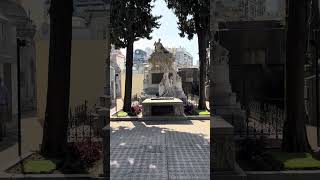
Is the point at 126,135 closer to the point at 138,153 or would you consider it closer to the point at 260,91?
the point at 138,153

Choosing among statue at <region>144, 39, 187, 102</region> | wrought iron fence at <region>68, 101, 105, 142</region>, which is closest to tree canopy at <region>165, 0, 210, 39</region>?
Answer: wrought iron fence at <region>68, 101, 105, 142</region>

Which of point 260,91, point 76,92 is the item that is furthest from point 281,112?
point 76,92

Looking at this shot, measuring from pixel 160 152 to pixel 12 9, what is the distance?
4835 millimetres

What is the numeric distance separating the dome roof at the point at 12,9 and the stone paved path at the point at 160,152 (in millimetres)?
2674

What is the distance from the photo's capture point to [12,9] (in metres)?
6.09

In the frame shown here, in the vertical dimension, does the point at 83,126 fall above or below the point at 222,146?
above

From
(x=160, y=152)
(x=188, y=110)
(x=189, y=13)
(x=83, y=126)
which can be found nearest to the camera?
(x=83, y=126)

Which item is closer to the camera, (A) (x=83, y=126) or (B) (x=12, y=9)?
(B) (x=12, y=9)

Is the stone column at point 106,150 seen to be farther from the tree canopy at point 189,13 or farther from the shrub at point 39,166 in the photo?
the tree canopy at point 189,13

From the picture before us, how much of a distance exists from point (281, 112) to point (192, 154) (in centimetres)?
376

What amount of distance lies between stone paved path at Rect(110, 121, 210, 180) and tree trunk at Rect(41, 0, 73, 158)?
126 centimetres

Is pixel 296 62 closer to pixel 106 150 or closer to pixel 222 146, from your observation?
pixel 222 146

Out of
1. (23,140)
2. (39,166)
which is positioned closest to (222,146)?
(39,166)

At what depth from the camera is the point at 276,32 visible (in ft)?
19.7
